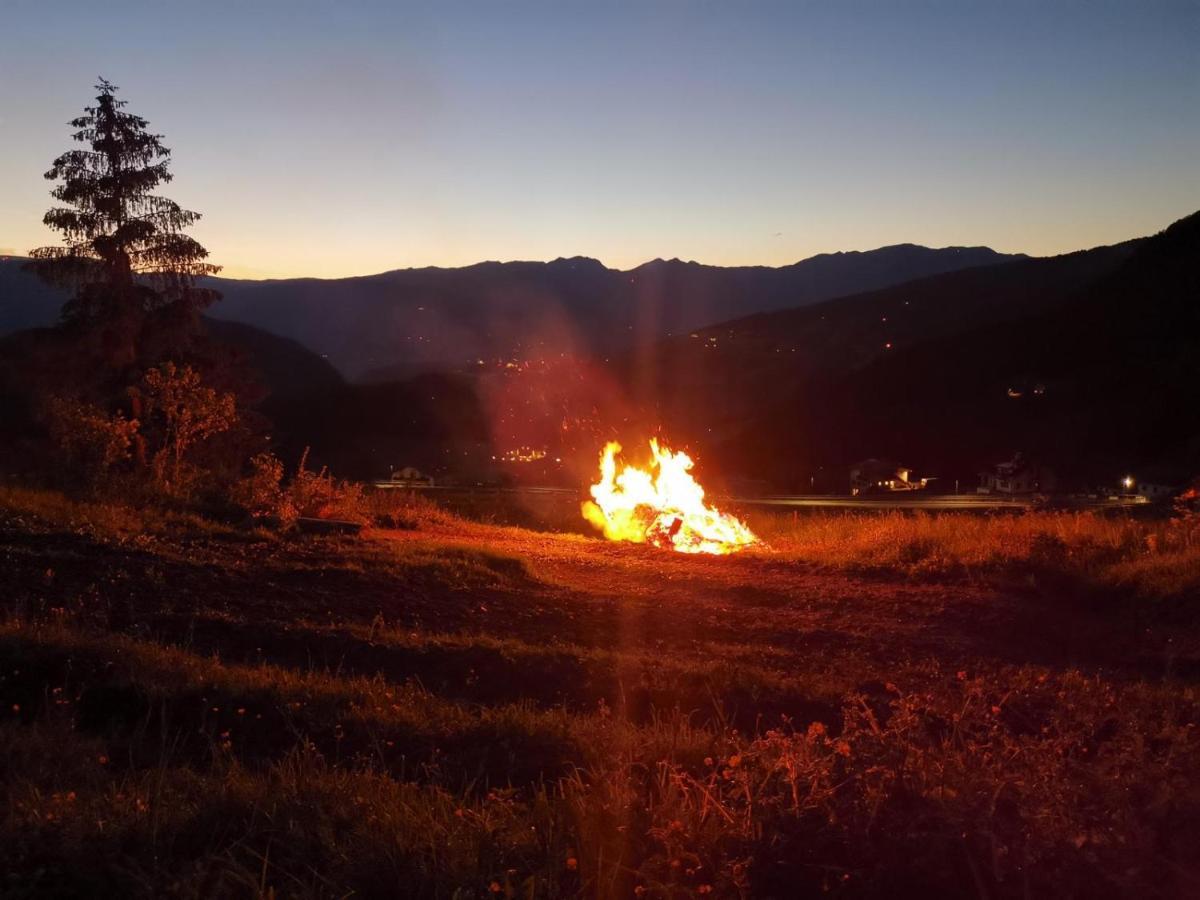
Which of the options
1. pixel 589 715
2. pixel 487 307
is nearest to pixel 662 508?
pixel 589 715

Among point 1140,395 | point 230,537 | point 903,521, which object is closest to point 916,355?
point 1140,395

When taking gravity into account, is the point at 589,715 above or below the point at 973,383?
below

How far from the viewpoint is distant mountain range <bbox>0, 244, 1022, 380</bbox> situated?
101 meters

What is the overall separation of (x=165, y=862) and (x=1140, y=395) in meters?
61.4

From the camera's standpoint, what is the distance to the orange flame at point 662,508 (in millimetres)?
15898

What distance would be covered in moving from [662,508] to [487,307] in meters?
114

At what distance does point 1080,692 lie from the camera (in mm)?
6277

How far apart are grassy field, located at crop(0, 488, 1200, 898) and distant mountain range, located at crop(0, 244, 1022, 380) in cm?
6907

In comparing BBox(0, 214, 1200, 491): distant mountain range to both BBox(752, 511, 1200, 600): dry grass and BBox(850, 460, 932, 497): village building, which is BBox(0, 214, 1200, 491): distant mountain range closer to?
BBox(850, 460, 932, 497): village building

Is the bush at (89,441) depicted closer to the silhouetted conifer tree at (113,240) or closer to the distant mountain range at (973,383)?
the silhouetted conifer tree at (113,240)

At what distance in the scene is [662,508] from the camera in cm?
1653

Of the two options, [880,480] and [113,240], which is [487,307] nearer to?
[880,480]

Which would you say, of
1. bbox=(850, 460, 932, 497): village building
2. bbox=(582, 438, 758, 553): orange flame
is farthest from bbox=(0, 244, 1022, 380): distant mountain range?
bbox=(582, 438, 758, 553): orange flame

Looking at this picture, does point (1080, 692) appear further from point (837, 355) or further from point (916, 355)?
point (837, 355)
